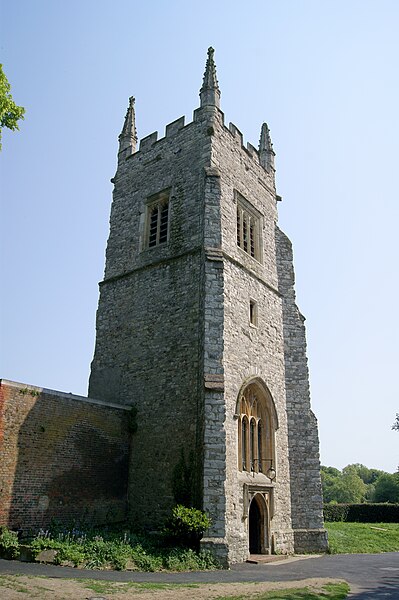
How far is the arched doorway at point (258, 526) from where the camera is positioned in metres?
15.5

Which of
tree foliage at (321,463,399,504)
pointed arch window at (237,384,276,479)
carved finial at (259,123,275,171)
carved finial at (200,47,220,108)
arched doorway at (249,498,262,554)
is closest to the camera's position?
arched doorway at (249,498,262,554)

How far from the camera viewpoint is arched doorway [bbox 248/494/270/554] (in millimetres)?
15531

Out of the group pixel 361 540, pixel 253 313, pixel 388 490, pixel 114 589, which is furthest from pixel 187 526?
pixel 388 490

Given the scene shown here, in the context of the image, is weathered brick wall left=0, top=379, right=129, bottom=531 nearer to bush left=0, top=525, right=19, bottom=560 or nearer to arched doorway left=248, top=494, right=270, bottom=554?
bush left=0, top=525, right=19, bottom=560

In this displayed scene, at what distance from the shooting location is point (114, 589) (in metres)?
8.72

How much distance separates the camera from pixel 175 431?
15086mm

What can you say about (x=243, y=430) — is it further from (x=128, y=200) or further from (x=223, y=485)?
(x=128, y=200)

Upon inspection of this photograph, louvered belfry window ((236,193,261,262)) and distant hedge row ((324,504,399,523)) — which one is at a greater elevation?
louvered belfry window ((236,193,261,262))

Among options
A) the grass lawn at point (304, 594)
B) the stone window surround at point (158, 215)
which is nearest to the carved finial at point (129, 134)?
the stone window surround at point (158, 215)

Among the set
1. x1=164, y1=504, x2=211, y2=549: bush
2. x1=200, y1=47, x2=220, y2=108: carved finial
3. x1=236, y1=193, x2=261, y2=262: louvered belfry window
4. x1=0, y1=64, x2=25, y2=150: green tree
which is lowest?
x1=164, y1=504, x2=211, y2=549: bush

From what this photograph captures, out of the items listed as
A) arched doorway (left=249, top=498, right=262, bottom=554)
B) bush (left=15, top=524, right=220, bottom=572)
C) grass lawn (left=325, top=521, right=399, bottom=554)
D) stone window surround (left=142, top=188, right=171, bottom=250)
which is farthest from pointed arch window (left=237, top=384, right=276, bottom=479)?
stone window surround (left=142, top=188, right=171, bottom=250)

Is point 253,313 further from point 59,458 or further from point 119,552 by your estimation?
point 119,552

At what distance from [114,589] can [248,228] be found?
45.7 feet

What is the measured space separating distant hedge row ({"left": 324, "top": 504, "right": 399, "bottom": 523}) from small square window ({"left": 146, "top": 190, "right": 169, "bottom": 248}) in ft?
80.5
